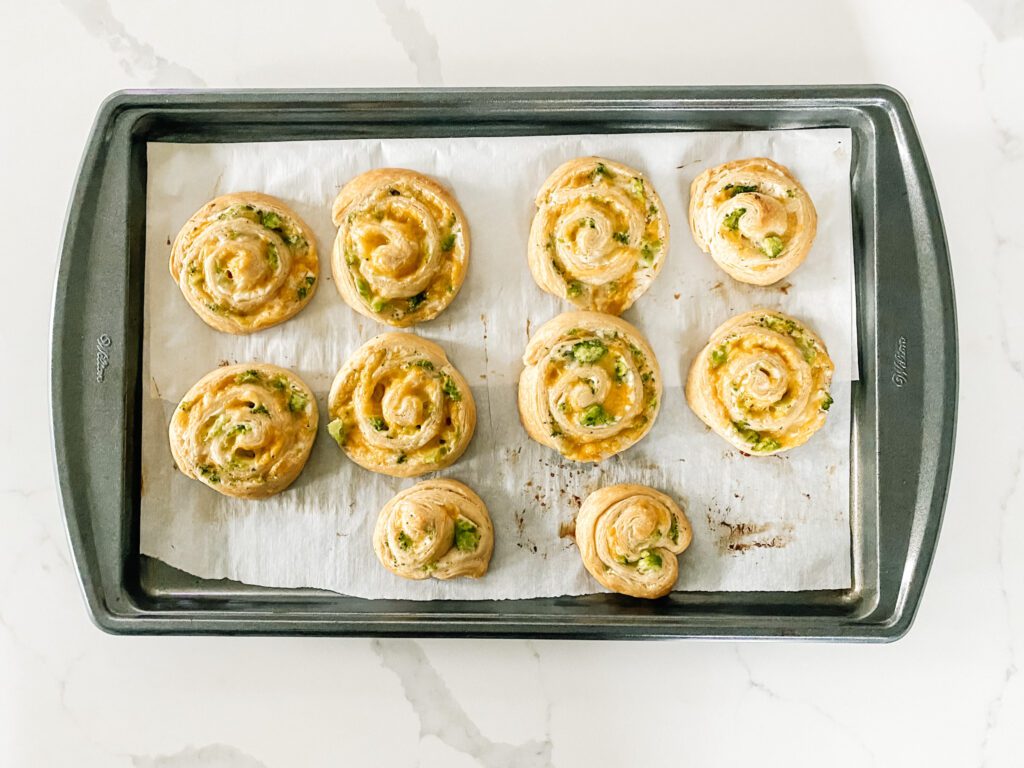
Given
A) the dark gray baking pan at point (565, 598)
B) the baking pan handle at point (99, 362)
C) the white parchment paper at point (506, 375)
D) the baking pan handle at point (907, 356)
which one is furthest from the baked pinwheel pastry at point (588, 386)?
the baking pan handle at point (99, 362)

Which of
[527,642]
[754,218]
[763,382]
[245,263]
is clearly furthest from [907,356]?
[245,263]

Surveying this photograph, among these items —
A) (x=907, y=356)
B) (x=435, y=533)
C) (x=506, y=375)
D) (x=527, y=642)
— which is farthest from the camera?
(x=527, y=642)

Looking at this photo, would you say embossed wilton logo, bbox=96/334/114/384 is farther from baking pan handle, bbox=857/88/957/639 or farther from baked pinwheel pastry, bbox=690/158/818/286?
baking pan handle, bbox=857/88/957/639

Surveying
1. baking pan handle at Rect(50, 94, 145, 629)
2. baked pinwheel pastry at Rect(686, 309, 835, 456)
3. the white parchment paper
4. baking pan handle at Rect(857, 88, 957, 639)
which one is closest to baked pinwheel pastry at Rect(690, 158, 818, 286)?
the white parchment paper

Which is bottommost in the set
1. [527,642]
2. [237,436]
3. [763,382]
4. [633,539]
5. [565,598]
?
[527,642]

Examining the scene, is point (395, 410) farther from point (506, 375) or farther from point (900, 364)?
point (900, 364)

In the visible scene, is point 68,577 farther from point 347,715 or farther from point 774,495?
point 774,495

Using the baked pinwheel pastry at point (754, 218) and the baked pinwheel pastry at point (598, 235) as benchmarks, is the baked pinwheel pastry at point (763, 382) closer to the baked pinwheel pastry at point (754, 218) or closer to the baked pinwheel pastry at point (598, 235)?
the baked pinwheel pastry at point (754, 218)
